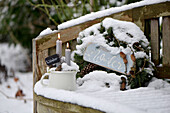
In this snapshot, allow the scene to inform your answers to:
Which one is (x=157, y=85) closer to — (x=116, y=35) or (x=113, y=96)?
(x=113, y=96)

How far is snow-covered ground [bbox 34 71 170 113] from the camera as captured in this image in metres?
0.93

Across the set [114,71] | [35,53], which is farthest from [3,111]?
[114,71]

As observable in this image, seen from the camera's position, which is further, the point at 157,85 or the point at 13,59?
the point at 13,59

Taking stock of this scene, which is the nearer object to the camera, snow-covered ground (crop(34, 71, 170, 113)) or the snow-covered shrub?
snow-covered ground (crop(34, 71, 170, 113))

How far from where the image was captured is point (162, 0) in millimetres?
1385

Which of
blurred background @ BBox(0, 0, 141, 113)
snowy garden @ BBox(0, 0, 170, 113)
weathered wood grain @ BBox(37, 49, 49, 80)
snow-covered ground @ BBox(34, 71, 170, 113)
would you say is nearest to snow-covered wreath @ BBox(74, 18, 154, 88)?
snowy garden @ BBox(0, 0, 170, 113)

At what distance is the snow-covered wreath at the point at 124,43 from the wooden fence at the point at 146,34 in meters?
0.07

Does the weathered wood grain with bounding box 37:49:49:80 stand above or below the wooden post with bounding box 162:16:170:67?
below

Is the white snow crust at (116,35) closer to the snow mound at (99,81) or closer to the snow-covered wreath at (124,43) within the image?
the snow-covered wreath at (124,43)

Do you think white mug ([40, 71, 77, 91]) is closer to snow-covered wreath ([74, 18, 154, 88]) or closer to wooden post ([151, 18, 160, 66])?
snow-covered wreath ([74, 18, 154, 88])

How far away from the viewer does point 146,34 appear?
153 centimetres

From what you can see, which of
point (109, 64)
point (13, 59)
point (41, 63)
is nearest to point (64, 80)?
point (109, 64)

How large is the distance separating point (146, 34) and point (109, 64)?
0.41 meters

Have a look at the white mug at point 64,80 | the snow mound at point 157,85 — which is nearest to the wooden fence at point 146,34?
the snow mound at point 157,85
